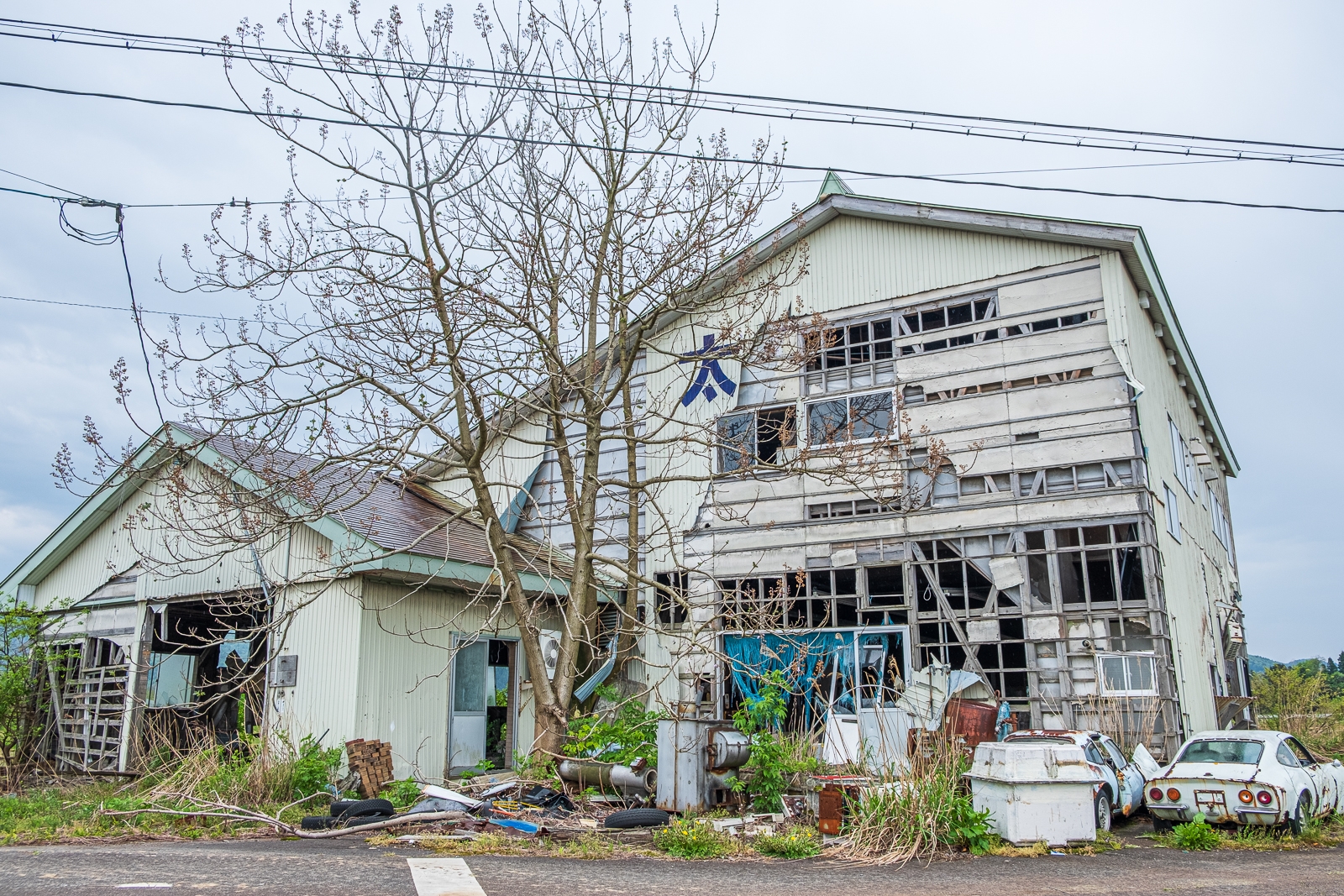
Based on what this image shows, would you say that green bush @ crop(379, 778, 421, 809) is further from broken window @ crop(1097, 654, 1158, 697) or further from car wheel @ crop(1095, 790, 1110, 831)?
broken window @ crop(1097, 654, 1158, 697)

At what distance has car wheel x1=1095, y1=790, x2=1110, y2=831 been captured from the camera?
34.6ft

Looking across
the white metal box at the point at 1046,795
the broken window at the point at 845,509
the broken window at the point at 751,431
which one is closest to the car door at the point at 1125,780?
the white metal box at the point at 1046,795

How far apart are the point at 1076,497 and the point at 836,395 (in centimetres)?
437

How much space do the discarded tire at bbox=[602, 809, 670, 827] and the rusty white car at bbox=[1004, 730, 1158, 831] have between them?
156 inches

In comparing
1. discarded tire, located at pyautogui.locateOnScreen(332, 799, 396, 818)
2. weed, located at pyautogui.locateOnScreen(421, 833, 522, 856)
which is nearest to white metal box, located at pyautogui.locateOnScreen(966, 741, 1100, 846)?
weed, located at pyautogui.locateOnScreen(421, 833, 522, 856)

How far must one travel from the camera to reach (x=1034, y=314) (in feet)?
50.4

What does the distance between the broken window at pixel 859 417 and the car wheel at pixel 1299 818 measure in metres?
7.79

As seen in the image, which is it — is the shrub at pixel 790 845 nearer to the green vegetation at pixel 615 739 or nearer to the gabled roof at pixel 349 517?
the green vegetation at pixel 615 739

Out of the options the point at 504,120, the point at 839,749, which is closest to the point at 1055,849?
the point at 839,749

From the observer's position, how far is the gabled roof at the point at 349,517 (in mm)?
12250

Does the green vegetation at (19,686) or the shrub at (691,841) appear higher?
the green vegetation at (19,686)

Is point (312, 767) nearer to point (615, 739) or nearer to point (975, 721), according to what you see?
point (615, 739)

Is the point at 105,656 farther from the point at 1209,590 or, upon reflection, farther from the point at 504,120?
the point at 1209,590

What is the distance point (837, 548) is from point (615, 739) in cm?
533
